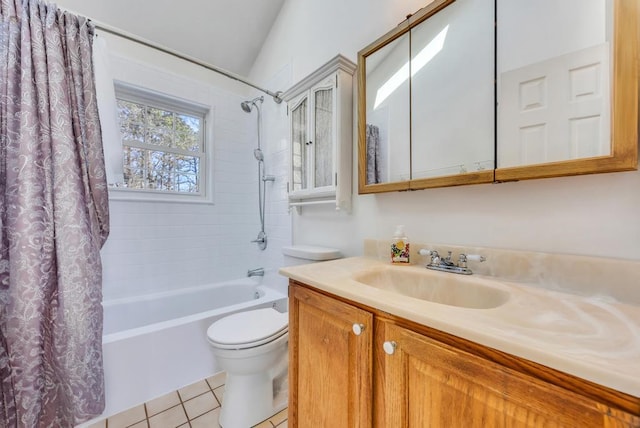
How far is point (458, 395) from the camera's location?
524 millimetres

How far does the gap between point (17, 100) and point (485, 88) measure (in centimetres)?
197

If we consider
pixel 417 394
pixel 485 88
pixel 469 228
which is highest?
pixel 485 88

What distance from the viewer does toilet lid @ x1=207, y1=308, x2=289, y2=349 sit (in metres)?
1.21

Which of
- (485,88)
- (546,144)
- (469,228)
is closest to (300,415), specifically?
(469,228)

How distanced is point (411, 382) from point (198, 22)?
9.01 ft

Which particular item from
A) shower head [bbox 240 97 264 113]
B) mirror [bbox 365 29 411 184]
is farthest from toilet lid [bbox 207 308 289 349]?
shower head [bbox 240 97 264 113]

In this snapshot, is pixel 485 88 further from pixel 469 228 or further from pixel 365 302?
pixel 365 302

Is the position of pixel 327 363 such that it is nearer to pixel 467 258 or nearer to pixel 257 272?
pixel 467 258

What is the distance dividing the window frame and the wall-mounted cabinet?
1037 millimetres

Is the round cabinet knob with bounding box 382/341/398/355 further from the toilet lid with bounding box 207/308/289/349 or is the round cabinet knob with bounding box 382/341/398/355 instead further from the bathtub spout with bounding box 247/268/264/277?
the bathtub spout with bounding box 247/268/264/277

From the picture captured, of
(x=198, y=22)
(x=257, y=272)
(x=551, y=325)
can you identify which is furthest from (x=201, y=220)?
(x=551, y=325)

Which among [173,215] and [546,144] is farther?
[173,215]

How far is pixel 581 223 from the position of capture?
0.77 m

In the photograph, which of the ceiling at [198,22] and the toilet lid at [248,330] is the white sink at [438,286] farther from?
the ceiling at [198,22]
